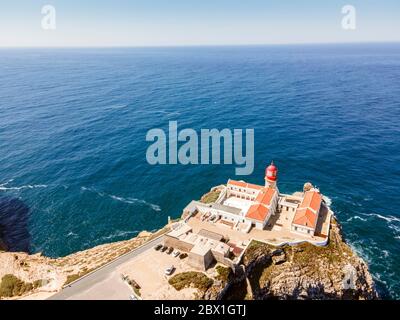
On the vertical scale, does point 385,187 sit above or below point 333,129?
below

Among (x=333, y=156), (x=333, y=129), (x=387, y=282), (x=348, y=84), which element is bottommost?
(x=387, y=282)

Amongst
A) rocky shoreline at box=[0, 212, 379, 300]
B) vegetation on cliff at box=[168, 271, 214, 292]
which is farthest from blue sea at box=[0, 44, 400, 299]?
vegetation on cliff at box=[168, 271, 214, 292]

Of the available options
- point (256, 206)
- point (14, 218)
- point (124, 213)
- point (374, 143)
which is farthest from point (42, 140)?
point (374, 143)

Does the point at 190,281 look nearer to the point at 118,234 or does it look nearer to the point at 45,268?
the point at 45,268

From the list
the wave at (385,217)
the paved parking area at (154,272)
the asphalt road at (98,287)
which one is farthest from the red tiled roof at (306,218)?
the asphalt road at (98,287)
